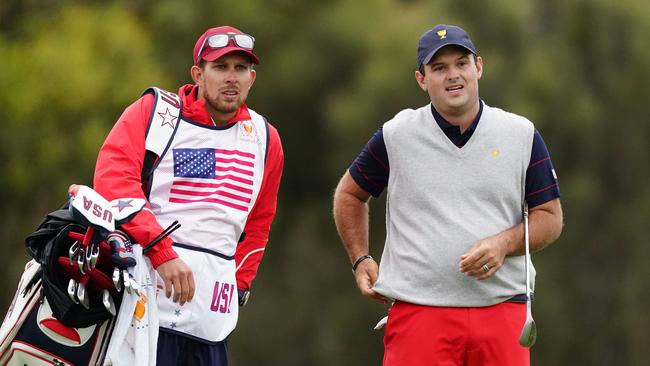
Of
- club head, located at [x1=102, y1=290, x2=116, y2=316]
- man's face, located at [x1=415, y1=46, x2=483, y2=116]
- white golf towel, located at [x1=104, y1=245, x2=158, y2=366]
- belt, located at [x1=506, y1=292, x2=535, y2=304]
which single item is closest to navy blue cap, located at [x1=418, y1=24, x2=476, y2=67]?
man's face, located at [x1=415, y1=46, x2=483, y2=116]

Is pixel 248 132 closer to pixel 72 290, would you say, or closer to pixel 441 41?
pixel 441 41

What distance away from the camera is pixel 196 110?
6496 mm

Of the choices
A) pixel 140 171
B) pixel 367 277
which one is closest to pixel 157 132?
pixel 140 171

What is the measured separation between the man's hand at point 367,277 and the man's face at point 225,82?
95cm

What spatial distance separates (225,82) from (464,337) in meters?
1.63

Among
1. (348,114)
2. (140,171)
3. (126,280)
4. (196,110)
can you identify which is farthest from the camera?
(348,114)

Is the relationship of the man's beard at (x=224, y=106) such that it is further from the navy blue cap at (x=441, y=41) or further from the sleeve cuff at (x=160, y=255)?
the navy blue cap at (x=441, y=41)

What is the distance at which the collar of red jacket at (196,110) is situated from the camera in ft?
21.3

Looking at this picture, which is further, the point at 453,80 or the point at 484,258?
the point at 453,80

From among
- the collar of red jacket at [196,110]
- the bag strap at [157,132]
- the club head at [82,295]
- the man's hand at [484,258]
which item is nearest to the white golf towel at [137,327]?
the club head at [82,295]

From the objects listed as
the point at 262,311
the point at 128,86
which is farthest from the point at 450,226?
the point at 262,311

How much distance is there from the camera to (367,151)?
6539 mm

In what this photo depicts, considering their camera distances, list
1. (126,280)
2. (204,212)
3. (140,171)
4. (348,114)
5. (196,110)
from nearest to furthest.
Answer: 1. (126,280)
2. (140,171)
3. (204,212)
4. (196,110)
5. (348,114)

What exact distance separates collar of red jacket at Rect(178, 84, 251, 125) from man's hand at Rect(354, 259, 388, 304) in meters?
0.89
